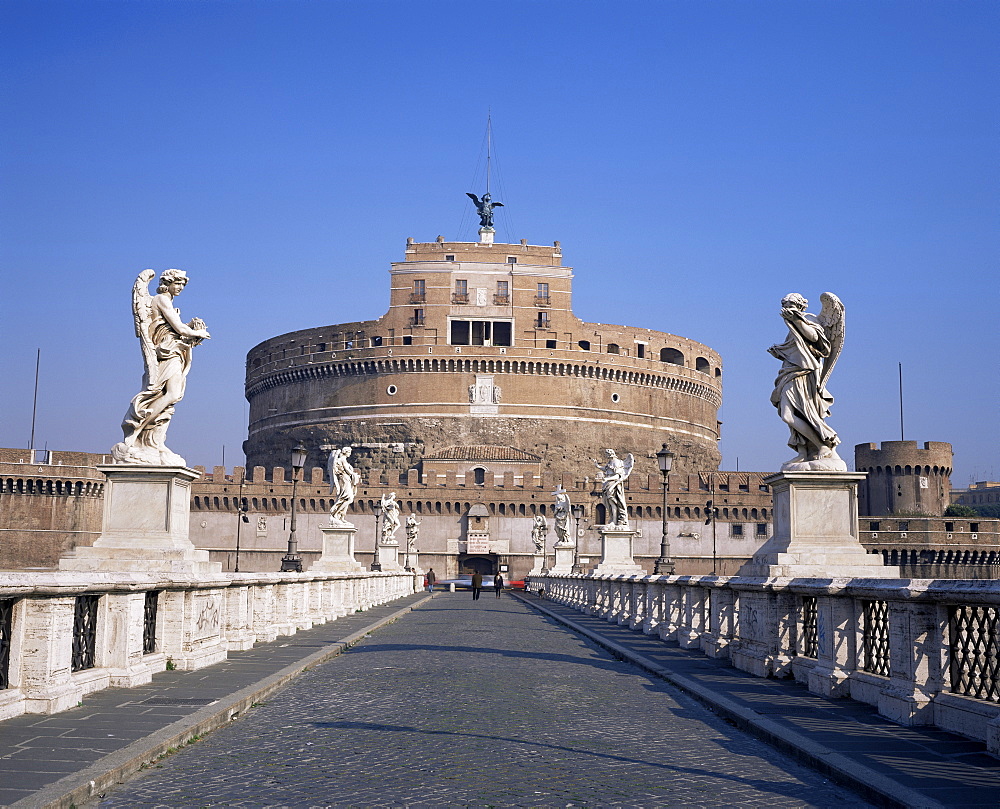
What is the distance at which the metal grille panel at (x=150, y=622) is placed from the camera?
8578 millimetres

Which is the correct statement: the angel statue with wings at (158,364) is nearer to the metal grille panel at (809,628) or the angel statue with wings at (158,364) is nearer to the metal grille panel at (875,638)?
the metal grille panel at (809,628)

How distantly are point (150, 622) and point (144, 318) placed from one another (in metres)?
3.01

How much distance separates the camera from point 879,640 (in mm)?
7230

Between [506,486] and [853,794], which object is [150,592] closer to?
[853,794]

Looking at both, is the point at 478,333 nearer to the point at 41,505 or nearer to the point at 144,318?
the point at 41,505

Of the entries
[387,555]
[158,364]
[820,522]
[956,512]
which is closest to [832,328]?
[820,522]

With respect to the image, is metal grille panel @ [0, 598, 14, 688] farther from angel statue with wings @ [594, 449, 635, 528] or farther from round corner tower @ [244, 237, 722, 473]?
round corner tower @ [244, 237, 722, 473]

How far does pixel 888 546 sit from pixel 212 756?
7089 centimetres

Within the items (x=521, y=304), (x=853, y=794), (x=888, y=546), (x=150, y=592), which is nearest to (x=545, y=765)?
(x=853, y=794)

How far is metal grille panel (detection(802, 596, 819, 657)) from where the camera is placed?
8508mm

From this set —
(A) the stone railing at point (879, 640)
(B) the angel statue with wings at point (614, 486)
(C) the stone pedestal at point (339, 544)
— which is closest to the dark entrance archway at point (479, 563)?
(B) the angel statue with wings at point (614, 486)

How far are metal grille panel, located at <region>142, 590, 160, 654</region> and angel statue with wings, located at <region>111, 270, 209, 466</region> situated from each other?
5.39ft

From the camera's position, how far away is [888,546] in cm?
7119

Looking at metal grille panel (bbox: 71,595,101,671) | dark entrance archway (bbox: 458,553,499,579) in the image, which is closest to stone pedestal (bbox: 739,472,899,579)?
metal grille panel (bbox: 71,595,101,671)
